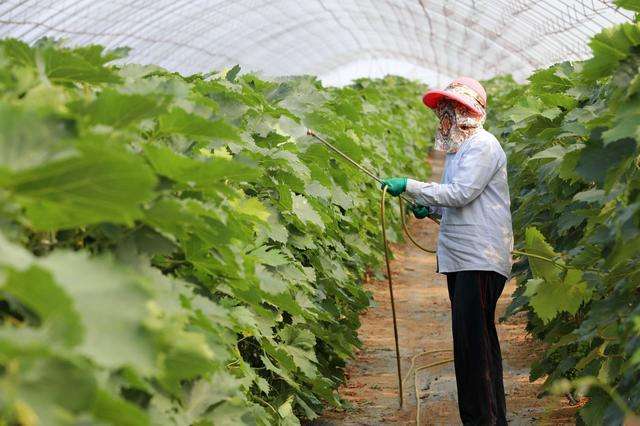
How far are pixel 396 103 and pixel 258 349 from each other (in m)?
11.7

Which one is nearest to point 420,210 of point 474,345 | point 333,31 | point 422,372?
point 474,345

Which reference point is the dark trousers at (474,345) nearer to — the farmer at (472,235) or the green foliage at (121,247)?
the farmer at (472,235)

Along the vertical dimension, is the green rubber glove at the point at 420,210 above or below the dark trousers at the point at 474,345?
above

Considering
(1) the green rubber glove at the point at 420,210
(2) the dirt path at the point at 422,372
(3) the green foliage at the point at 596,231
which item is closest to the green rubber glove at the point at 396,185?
(1) the green rubber glove at the point at 420,210

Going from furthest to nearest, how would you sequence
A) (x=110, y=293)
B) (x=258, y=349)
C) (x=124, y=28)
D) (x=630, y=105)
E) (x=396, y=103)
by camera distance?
(x=124, y=28) < (x=396, y=103) < (x=258, y=349) < (x=630, y=105) < (x=110, y=293)

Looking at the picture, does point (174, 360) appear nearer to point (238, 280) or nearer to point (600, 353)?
point (238, 280)

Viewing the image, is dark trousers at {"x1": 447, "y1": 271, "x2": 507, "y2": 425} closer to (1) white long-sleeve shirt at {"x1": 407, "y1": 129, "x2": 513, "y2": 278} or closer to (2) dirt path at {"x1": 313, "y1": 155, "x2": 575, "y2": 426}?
(1) white long-sleeve shirt at {"x1": 407, "y1": 129, "x2": 513, "y2": 278}

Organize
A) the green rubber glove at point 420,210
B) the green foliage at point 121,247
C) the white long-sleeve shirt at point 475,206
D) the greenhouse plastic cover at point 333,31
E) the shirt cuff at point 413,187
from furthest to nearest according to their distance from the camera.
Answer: the greenhouse plastic cover at point 333,31
the green rubber glove at point 420,210
the shirt cuff at point 413,187
the white long-sleeve shirt at point 475,206
the green foliage at point 121,247

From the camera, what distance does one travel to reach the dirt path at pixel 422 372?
18.6ft

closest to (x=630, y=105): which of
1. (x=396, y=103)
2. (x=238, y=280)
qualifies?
(x=238, y=280)

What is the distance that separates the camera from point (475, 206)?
4984 millimetres

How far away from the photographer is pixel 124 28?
30.8 metres

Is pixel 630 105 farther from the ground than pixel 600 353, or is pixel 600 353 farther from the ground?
pixel 630 105

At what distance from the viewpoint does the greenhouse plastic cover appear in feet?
85.9
